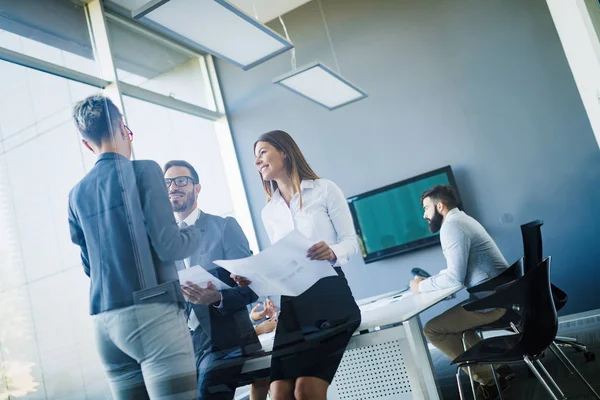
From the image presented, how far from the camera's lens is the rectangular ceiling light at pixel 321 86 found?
3633 mm

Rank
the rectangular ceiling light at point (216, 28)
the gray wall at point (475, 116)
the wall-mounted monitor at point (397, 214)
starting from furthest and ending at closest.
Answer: the wall-mounted monitor at point (397, 214) < the gray wall at point (475, 116) < the rectangular ceiling light at point (216, 28)

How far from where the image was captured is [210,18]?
2625 mm

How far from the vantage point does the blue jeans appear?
50.2 inches

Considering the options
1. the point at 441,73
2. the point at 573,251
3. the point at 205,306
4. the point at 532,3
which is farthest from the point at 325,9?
the point at 205,306

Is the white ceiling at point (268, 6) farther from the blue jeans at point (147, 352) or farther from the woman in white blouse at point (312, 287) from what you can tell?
the blue jeans at point (147, 352)

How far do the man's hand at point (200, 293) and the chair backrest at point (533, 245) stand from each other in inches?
104

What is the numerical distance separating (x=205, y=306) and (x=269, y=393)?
303 millimetres

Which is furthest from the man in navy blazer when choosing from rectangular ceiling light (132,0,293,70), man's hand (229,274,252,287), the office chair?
the office chair

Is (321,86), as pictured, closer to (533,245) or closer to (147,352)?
(533,245)

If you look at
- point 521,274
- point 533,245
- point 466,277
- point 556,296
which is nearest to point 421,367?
point 466,277

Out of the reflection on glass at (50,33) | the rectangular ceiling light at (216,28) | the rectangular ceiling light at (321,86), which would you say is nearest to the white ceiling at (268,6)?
the rectangular ceiling light at (321,86)

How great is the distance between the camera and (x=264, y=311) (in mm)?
1449

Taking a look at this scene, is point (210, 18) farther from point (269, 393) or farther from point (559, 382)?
point (559, 382)

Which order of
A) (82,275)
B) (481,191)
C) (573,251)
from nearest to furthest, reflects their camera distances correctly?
(82,275)
(573,251)
(481,191)
